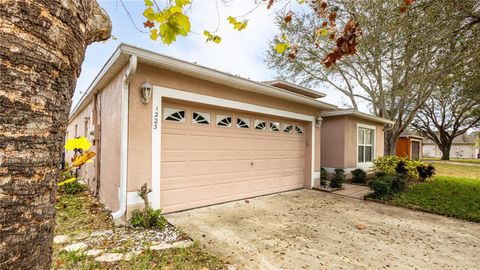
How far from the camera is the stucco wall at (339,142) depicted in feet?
34.2

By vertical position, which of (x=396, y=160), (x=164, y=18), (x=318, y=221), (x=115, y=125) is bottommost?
(x=318, y=221)

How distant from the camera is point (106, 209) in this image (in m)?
5.22

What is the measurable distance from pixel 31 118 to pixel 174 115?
4817 mm

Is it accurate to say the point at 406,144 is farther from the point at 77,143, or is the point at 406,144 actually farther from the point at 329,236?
the point at 77,143

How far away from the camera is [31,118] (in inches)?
22.6

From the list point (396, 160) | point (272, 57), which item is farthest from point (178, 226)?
point (272, 57)

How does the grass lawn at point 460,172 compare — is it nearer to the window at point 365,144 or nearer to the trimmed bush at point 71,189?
the window at point 365,144

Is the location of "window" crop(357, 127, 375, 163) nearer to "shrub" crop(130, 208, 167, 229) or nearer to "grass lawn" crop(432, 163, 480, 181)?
"grass lawn" crop(432, 163, 480, 181)

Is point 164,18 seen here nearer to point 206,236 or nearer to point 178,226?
point 206,236

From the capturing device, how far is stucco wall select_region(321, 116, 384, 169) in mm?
10422

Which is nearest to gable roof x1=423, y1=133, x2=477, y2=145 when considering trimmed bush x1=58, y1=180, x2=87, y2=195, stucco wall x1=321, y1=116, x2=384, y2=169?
stucco wall x1=321, y1=116, x2=384, y2=169

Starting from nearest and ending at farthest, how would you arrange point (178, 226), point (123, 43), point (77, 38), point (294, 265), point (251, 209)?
point (77, 38) < point (294, 265) < point (123, 43) < point (178, 226) < point (251, 209)

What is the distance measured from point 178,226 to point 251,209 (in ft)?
6.18

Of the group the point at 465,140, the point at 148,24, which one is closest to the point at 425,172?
the point at 148,24
